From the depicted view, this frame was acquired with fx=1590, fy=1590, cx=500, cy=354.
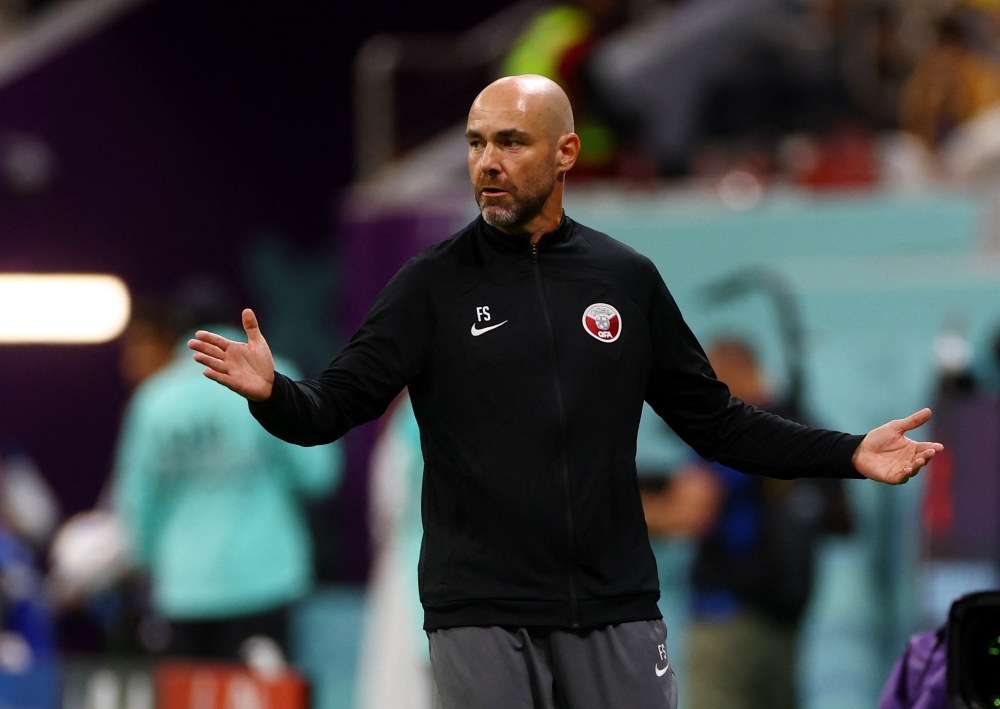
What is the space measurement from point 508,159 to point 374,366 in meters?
0.51

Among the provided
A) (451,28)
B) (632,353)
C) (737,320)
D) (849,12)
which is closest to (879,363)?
(737,320)

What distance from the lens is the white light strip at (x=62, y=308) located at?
10977 mm

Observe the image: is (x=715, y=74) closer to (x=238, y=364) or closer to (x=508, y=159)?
(x=508, y=159)

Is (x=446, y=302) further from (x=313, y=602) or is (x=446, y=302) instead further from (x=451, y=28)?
(x=451, y=28)

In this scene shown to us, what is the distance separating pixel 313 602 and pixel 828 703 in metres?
2.86

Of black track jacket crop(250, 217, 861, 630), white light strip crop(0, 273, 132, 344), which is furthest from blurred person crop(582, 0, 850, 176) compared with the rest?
black track jacket crop(250, 217, 861, 630)

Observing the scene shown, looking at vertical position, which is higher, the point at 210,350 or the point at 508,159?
the point at 508,159

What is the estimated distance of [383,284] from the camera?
28.3ft

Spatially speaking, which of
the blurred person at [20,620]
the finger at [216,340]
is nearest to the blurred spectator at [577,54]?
the blurred person at [20,620]

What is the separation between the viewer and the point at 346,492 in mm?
8977

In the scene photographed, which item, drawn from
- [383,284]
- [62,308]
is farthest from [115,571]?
[62,308]

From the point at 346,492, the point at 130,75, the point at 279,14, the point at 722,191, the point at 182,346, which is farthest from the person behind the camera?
the point at 279,14

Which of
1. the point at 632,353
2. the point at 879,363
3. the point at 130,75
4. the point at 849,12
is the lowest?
the point at 632,353

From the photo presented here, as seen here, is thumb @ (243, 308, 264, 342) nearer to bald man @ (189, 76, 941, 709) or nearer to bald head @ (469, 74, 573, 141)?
bald man @ (189, 76, 941, 709)
